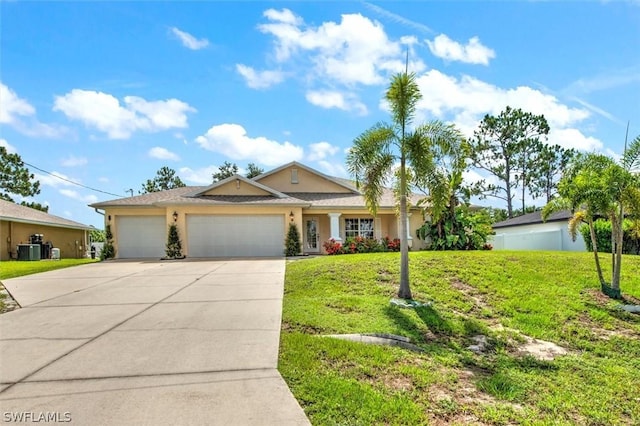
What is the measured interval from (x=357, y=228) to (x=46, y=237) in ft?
64.1

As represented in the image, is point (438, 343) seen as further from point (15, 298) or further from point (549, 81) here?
point (549, 81)

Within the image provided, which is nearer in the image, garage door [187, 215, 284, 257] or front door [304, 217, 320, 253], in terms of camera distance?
garage door [187, 215, 284, 257]

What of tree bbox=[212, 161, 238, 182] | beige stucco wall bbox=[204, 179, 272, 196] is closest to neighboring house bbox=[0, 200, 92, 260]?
beige stucco wall bbox=[204, 179, 272, 196]

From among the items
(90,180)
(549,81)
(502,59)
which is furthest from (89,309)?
(90,180)

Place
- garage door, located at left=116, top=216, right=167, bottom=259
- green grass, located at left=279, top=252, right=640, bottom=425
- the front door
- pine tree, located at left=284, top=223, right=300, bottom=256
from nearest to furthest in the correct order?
green grass, located at left=279, top=252, right=640, bottom=425 → pine tree, located at left=284, top=223, right=300, bottom=256 → garage door, located at left=116, top=216, right=167, bottom=259 → the front door

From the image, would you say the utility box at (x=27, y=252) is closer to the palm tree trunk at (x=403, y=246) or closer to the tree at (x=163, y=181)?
the palm tree trunk at (x=403, y=246)

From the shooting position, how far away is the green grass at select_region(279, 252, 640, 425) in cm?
399

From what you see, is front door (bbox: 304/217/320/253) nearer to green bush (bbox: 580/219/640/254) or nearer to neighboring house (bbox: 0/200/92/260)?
green bush (bbox: 580/219/640/254)

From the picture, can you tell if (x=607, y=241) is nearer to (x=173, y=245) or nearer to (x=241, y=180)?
(x=241, y=180)

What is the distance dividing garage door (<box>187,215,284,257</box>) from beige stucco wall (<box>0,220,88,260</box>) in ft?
34.0

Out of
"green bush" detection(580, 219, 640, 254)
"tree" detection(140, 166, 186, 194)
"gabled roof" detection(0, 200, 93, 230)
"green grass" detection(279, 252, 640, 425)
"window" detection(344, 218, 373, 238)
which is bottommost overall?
"green grass" detection(279, 252, 640, 425)

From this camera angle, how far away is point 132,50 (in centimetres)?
1191

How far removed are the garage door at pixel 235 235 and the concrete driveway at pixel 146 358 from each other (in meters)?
9.29

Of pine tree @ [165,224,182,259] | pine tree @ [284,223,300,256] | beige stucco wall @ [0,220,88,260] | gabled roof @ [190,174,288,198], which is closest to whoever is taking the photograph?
pine tree @ [165,224,182,259]
